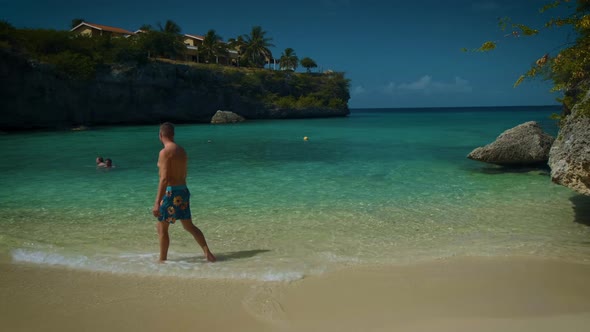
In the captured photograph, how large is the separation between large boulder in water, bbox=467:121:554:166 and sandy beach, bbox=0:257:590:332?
947cm

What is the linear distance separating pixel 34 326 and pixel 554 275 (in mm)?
5478

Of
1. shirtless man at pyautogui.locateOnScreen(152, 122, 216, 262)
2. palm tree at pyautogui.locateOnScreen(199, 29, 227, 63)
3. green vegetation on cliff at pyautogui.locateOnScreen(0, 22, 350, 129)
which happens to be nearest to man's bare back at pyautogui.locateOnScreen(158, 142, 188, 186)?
shirtless man at pyautogui.locateOnScreen(152, 122, 216, 262)

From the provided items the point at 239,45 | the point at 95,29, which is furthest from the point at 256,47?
the point at 95,29

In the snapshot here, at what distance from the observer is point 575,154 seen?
616cm

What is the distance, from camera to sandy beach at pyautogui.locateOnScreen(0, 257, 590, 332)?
3486 millimetres

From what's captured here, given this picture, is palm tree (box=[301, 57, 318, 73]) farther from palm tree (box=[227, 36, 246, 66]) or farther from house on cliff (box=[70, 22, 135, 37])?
house on cliff (box=[70, 22, 135, 37])

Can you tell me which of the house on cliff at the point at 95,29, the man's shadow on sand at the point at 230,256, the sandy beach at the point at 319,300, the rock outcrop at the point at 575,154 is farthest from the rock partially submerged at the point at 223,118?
the sandy beach at the point at 319,300

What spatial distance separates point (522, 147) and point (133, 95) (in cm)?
4623

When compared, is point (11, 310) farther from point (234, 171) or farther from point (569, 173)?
point (234, 171)

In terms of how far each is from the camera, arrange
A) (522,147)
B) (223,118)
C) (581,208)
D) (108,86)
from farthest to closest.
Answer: (223,118), (108,86), (522,147), (581,208)

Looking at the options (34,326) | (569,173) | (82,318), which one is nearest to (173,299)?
(82,318)

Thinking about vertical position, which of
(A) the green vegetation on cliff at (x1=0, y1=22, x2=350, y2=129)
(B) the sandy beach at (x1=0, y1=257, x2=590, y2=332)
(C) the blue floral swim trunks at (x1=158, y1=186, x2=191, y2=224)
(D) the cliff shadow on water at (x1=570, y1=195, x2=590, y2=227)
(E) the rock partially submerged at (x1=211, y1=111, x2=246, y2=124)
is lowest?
(B) the sandy beach at (x1=0, y1=257, x2=590, y2=332)

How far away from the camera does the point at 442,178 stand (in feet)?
40.5

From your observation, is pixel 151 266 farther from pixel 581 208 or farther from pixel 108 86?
pixel 108 86
